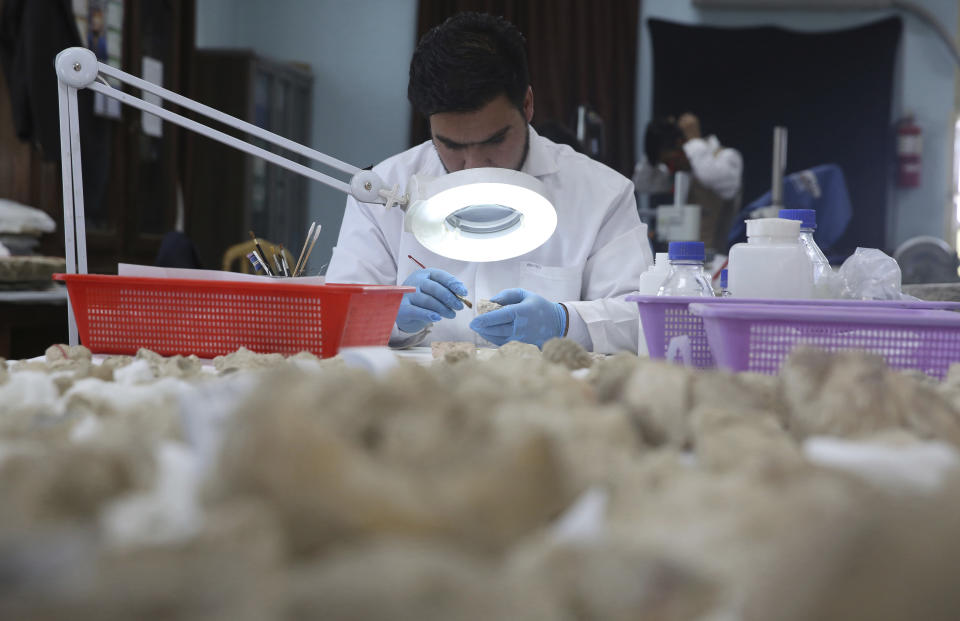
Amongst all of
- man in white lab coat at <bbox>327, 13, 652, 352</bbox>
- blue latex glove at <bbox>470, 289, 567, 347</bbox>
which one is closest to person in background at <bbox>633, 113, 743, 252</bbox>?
man in white lab coat at <bbox>327, 13, 652, 352</bbox>

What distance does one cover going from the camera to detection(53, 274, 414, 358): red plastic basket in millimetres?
1133

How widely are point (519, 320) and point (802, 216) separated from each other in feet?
1.68

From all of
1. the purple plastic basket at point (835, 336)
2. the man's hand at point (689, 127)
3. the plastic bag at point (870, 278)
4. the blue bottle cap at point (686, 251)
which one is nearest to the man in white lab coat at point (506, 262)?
the blue bottle cap at point (686, 251)

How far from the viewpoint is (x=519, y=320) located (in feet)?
4.97

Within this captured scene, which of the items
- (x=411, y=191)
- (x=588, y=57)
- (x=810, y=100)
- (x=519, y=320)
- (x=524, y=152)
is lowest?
(x=519, y=320)

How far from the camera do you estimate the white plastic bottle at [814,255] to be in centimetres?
115

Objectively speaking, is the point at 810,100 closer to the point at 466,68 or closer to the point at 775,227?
the point at 466,68

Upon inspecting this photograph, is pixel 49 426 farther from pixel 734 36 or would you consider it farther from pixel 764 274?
pixel 734 36

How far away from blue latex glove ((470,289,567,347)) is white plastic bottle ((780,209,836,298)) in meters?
0.46

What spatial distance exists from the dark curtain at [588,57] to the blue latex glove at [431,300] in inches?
135

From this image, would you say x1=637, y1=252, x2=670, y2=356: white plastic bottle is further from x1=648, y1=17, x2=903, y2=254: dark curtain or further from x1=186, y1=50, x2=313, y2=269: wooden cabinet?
x1=648, y1=17, x2=903, y2=254: dark curtain

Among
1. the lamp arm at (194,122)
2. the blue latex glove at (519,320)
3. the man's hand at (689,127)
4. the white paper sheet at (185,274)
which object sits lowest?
the blue latex glove at (519,320)

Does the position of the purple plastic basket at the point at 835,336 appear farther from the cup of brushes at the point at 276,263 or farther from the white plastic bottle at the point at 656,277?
the cup of brushes at the point at 276,263

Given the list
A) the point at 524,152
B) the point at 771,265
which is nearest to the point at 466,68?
the point at 524,152
